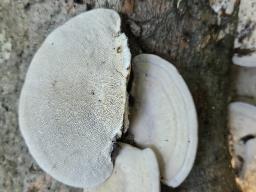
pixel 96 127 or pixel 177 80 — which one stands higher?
pixel 177 80

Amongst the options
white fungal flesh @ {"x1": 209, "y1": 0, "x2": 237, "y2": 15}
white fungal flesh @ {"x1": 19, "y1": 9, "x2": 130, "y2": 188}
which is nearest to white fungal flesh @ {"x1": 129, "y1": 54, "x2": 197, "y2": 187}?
white fungal flesh @ {"x1": 19, "y1": 9, "x2": 130, "y2": 188}

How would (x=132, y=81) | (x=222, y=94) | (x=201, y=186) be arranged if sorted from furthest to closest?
(x=222, y=94)
(x=201, y=186)
(x=132, y=81)

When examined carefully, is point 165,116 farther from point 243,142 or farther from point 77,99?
point 243,142

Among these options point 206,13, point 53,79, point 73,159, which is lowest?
point 73,159

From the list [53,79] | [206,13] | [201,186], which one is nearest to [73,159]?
[53,79]

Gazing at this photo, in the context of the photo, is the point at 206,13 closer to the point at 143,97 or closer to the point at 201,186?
the point at 143,97

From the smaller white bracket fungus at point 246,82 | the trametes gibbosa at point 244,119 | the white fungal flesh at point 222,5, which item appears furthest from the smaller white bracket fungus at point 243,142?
the white fungal flesh at point 222,5

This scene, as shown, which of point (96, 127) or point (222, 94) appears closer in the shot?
point (96, 127)
